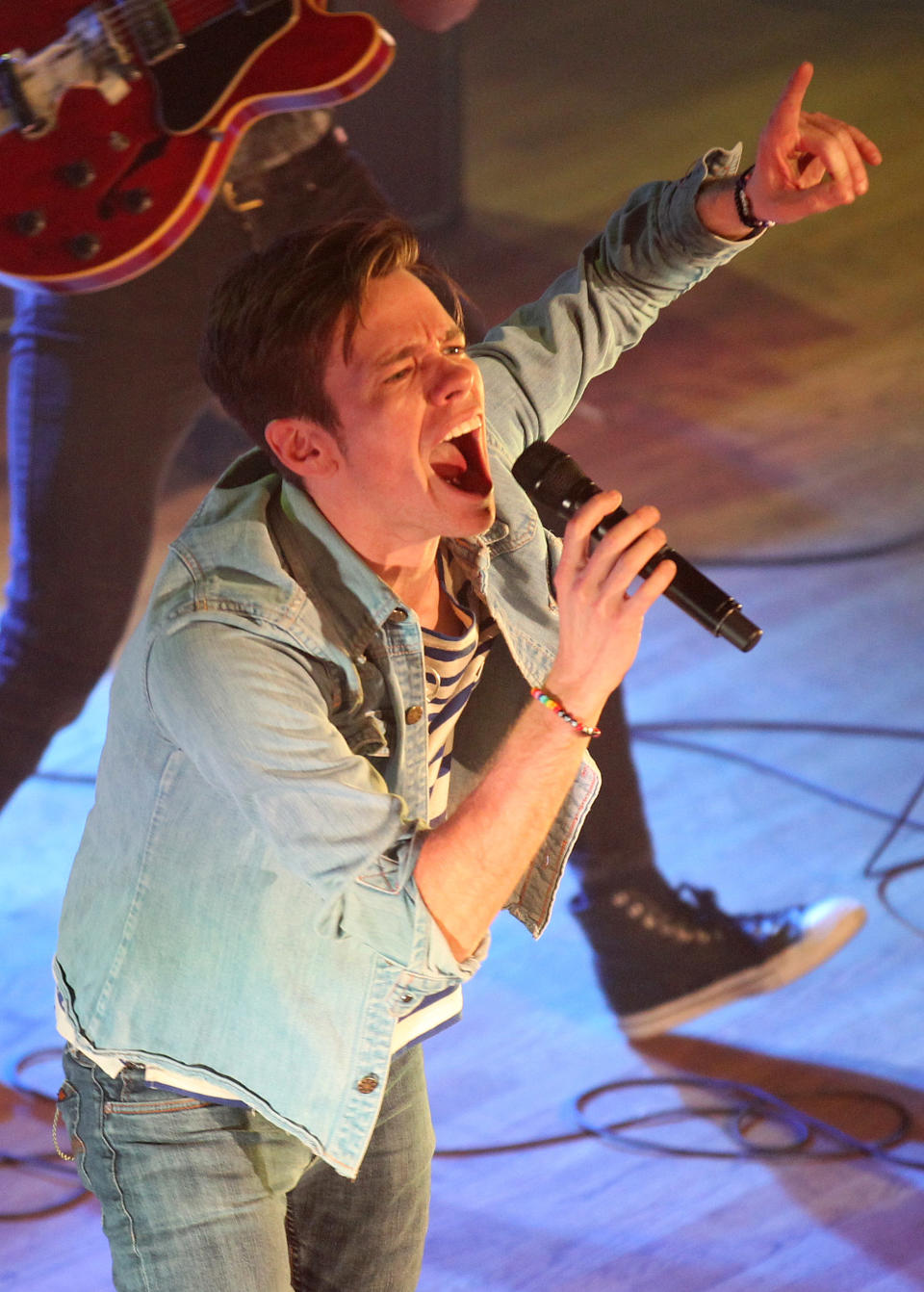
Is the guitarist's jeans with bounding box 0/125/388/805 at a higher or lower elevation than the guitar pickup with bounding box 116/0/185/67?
lower

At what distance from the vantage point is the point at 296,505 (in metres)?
1.39

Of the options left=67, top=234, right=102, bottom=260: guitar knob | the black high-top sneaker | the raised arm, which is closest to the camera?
the raised arm

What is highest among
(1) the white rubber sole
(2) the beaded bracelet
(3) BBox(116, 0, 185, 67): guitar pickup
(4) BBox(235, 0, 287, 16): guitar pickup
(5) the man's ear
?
(3) BBox(116, 0, 185, 67): guitar pickup

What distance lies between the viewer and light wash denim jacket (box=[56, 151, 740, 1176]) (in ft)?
3.92

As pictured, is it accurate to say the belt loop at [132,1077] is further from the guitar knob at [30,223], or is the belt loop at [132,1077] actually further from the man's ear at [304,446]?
the guitar knob at [30,223]

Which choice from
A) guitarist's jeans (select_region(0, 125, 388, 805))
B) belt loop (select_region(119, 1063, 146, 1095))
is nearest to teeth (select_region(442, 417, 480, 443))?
belt loop (select_region(119, 1063, 146, 1095))

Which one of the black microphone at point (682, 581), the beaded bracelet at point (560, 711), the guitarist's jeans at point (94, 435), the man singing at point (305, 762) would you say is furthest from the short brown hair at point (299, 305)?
the guitarist's jeans at point (94, 435)

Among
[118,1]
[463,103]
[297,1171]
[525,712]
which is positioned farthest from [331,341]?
[463,103]

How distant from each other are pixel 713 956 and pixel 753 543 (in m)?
1.20

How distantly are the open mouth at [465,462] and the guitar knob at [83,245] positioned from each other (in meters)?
1.00

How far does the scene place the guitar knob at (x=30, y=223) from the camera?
2148 mm

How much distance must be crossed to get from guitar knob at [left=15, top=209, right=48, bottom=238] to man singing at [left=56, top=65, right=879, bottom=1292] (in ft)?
3.01

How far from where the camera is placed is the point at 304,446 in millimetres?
1360

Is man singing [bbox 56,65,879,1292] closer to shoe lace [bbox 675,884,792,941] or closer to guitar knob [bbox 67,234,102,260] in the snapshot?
guitar knob [bbox 67,234,102,260]
